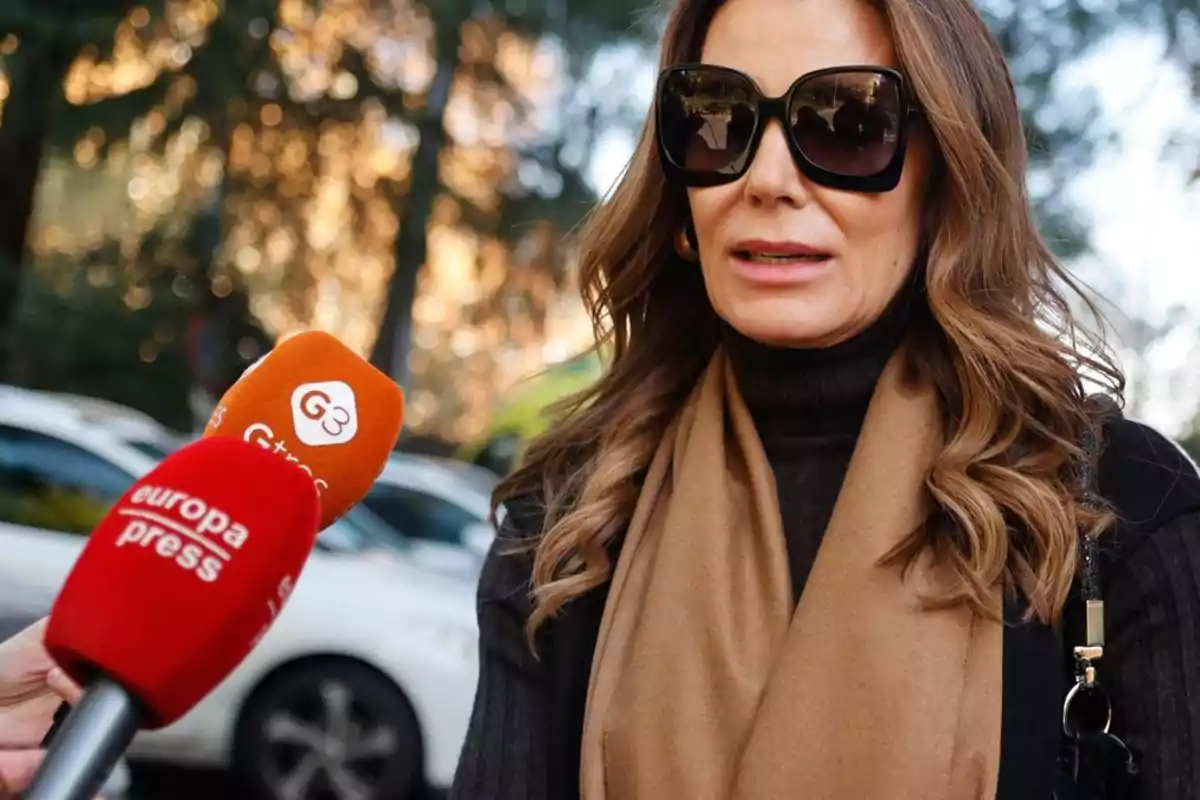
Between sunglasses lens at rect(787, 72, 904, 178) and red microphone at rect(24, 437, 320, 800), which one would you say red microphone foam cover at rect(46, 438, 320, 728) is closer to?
red microphone at rect(24, 437, 320, 800)

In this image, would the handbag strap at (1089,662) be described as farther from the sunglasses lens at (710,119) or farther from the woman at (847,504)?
the sunglasses lens at (710,119)

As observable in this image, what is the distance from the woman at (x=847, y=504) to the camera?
1551 mm

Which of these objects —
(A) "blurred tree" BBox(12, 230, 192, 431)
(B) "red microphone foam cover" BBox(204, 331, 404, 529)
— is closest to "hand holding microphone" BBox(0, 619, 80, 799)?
(B) "red microphone foam cover" BBox(204, 331, 404, 529)

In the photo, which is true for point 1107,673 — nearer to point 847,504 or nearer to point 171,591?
point 847,504

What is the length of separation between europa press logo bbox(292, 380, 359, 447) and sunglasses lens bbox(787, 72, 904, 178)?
0.65m

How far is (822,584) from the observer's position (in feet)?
5.45

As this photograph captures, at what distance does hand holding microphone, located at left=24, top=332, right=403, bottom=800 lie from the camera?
3.56ft

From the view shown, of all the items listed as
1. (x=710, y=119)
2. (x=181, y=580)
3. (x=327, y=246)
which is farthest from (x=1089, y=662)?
(x=327, y=246)

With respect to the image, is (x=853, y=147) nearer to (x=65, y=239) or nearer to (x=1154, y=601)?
(x=1154, y=601)

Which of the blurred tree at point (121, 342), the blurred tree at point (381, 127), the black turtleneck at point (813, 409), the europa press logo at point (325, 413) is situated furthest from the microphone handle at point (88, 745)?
the blurred tree at point (121, 342)

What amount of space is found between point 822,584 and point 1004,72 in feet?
2.44

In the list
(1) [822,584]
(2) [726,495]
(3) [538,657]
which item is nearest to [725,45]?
(2) [726,495]

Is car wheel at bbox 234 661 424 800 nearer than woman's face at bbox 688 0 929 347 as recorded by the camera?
No

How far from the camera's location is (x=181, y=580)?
1.15 metres
